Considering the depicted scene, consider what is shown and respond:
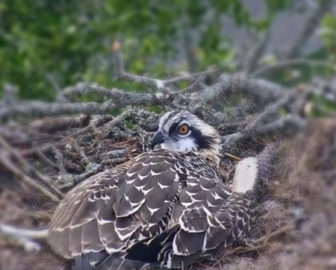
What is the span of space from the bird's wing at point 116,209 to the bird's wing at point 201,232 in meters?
0.07

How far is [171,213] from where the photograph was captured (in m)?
4.90

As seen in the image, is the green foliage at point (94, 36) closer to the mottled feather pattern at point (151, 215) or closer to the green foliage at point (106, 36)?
the green foliage at point (106, 36)

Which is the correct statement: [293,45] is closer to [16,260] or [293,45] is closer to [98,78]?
[98,78]

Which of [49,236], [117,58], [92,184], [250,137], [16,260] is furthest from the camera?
[117,58]

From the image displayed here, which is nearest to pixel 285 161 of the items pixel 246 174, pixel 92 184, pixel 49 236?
pixel 246 174

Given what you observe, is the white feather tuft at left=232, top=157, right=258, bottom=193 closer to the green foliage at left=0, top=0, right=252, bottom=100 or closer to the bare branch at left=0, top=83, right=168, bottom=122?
the bare branch at left=0, top=83, right=168, bottom=122

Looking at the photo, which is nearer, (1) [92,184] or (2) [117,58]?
(1) [92,184]

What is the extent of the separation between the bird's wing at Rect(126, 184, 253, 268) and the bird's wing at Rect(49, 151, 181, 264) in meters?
0.07

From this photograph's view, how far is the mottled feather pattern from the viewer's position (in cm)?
471

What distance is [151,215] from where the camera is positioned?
4.83 m

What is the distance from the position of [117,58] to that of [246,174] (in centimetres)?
225

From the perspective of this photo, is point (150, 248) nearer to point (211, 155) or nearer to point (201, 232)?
point (201, 232)

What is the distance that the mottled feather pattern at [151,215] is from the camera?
4.71m

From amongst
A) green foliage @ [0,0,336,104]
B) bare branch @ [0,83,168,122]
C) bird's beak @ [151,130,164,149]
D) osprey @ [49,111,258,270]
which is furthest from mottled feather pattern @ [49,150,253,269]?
green foliage @ [0,0,336,104]
